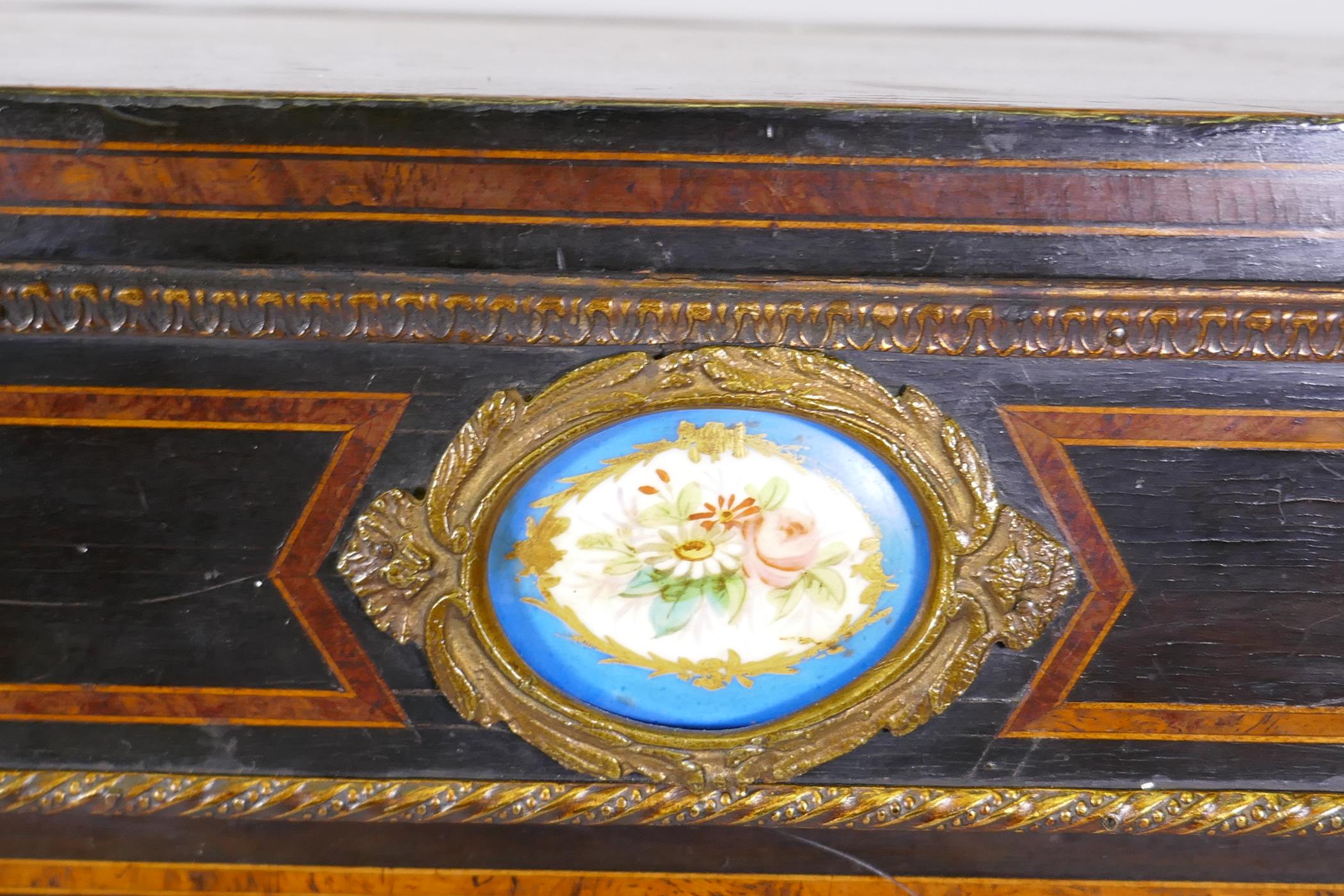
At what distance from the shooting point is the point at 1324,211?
3.31ft

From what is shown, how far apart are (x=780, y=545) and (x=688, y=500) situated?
0.12 meters

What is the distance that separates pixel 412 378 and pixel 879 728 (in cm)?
70

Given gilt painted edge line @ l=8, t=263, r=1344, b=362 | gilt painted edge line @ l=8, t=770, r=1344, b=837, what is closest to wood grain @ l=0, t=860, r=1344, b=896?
gilt painted edge line @ l=8, t=770, r=1344, b=837

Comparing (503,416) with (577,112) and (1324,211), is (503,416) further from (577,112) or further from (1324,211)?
(1324,211)

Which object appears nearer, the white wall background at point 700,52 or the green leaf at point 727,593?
the white wall background at point 700,52

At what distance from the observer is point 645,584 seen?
1.12m

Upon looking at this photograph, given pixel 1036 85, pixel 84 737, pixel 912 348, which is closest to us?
pixel 1036 85

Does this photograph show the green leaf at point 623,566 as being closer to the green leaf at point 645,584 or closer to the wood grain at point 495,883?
the green leaf at point 645,584

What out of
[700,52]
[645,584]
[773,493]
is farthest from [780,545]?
[700,52]

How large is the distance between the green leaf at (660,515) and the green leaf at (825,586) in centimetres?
17

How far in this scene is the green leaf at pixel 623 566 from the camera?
1112 mm

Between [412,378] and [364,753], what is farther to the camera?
[364,753]

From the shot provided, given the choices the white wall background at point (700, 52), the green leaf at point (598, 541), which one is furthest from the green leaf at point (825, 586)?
the white wall background at point (700, 52)

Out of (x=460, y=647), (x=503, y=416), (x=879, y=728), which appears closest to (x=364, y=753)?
(x=460, y=647)
